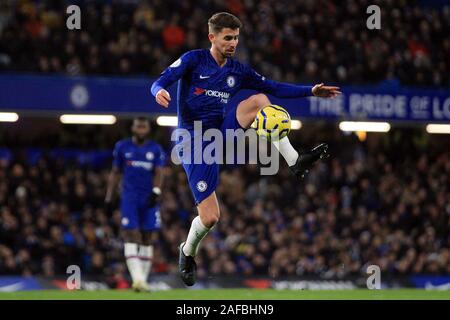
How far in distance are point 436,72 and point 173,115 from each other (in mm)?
5921

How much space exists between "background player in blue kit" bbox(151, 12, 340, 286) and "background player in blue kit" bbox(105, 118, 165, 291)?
2986 millimetres

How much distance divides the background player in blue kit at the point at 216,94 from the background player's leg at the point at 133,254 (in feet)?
9.05

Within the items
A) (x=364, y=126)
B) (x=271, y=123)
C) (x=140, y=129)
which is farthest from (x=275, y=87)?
(x=364, y=126)

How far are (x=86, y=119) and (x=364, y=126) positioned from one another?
19.9 feet

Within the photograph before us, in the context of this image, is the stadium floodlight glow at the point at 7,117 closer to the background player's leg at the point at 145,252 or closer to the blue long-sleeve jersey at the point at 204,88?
the background player's leg at the point at 145,252

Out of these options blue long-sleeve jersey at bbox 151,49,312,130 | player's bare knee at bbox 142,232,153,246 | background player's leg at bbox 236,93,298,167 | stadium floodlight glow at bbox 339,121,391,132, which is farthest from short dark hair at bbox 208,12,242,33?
stadium floodlight glow at bbox 339,121,391,132

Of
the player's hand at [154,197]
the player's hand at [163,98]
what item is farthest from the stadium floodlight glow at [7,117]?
the player's hand at [163,98]

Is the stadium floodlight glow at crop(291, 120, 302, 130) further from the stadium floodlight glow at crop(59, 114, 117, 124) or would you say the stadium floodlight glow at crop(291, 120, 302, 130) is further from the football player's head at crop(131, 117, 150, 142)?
the football player's head at crop(131, 117, 150, 142)

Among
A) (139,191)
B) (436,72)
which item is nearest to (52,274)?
(139,191)

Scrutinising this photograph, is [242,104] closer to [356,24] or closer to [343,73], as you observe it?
[343,73]

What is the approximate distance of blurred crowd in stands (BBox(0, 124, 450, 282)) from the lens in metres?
17.1

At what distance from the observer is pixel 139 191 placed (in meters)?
12.6

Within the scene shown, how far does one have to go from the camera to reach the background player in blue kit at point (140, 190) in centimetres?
1239

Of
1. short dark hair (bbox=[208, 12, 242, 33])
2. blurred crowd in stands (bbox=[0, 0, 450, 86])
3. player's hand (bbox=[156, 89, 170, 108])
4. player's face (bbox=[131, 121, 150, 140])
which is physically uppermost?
blurred crowd in stands (bbox=[0, 0, 450, 86])
